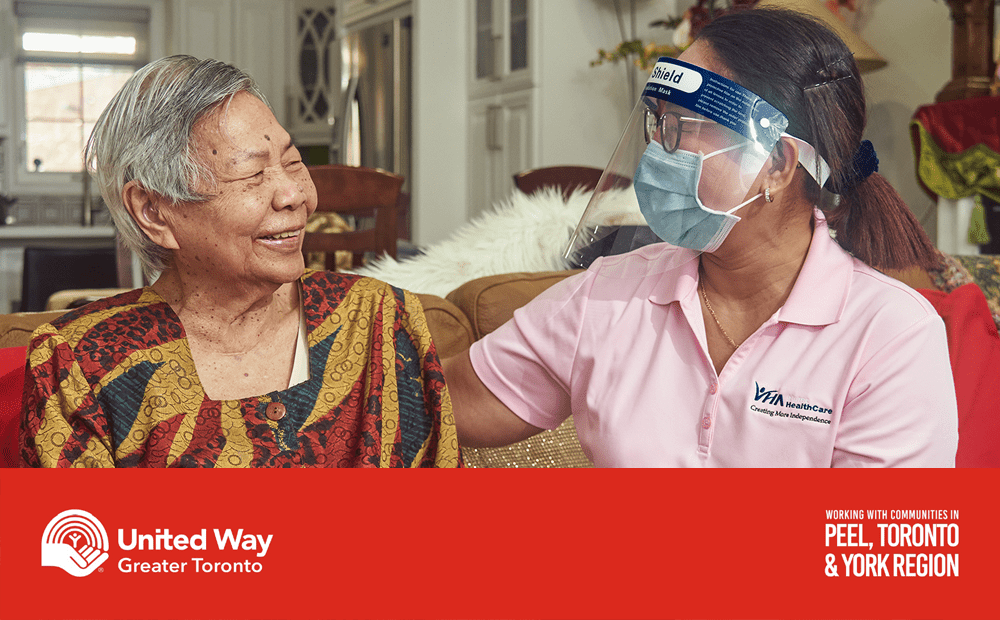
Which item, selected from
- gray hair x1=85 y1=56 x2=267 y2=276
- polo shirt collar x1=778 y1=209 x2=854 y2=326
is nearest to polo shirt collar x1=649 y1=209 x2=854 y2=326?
polo shirt collar x1=778 y1=209 x2=854 y2=326

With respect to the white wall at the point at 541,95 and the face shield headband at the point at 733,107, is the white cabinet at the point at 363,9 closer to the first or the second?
the white wall at the point at 541,95

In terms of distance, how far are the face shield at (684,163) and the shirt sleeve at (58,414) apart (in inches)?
23.0

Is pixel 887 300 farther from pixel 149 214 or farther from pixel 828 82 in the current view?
pixel 149 214

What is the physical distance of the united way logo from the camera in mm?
712

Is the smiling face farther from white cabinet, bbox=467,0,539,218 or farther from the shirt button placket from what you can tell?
white cabinet, bbox=467,0,539,218

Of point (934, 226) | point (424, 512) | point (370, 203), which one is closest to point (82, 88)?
point (370, 203)

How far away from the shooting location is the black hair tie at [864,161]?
3.15 ft

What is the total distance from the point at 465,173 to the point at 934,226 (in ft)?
8.70

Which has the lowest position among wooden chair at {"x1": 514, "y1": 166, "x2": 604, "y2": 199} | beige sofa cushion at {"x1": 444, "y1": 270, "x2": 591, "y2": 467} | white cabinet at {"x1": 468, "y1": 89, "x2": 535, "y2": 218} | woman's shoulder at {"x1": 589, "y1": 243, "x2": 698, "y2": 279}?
beige sofa cushion at {"x1": 444, "y1": 270, "x2": 591, "y2": 467}

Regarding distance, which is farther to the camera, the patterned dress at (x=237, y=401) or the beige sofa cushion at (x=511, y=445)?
the beige sofa cushion at (x=511, y=445)

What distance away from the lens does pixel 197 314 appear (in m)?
0.98

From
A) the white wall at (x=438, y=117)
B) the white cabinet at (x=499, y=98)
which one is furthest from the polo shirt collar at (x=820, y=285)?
the white wall at (x=438, y=117)

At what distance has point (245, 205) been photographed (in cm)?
90

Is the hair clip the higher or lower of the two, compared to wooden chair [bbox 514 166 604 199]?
lower
